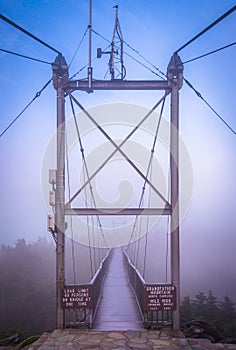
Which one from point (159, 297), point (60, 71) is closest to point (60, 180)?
point (60, 71)

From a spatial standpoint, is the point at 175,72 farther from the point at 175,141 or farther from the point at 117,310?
the point at 117,310

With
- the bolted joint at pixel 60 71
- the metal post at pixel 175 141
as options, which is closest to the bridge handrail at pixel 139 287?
the metal post at pixel 175 141

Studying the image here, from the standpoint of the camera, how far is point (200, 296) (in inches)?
1705

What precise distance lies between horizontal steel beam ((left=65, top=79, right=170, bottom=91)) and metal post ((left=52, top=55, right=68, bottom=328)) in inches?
9.2

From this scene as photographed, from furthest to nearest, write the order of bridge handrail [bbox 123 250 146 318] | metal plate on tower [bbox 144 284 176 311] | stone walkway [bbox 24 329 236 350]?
bridge handrail [bbox 123 250 146 318], metal plate on tower [bbox 144 284 176 311], stone walkway [bbox 24 329 236 350]

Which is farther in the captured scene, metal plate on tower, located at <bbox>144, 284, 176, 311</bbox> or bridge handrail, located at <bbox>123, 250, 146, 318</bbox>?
bridge handrail, located at <bbox>123, 250, 146, 318</bbox>

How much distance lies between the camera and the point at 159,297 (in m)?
7.78

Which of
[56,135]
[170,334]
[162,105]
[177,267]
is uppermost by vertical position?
[162,105]

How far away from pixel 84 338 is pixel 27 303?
140ft

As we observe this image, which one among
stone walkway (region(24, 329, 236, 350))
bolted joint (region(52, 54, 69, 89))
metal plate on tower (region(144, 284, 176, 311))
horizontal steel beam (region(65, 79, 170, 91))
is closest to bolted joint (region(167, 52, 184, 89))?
horizontal steel beam (region(65, 79, 170, 91))

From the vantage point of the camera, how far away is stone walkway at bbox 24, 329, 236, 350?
652 centimetres

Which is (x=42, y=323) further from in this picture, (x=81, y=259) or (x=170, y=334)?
(x=170, y=334)

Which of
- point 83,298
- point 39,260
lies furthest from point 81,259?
point 83,298

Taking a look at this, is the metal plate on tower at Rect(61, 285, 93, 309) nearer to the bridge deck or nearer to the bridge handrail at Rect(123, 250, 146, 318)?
the bridge deck
